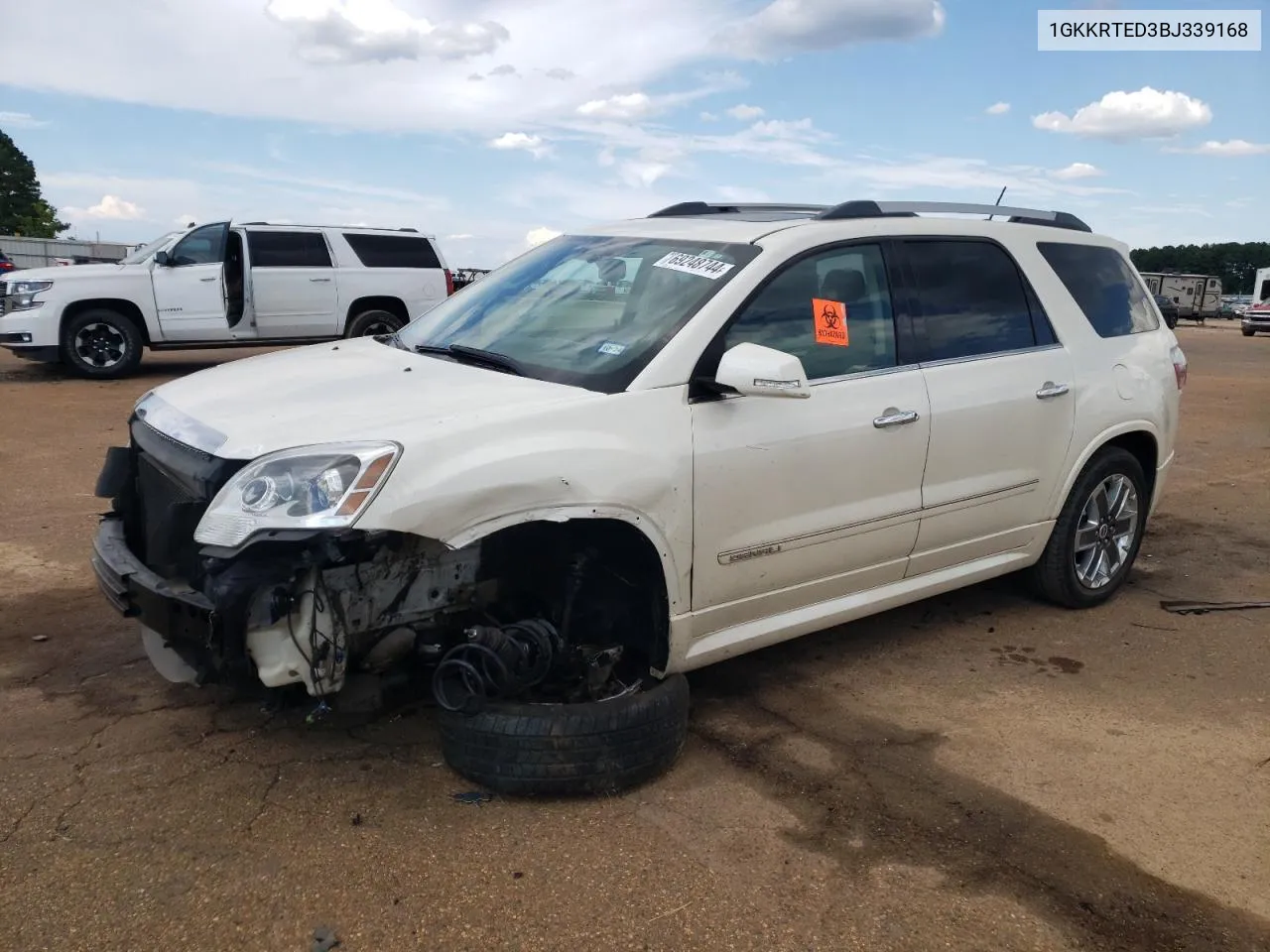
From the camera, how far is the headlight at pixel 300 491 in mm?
2754

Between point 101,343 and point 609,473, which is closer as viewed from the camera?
point 609,473

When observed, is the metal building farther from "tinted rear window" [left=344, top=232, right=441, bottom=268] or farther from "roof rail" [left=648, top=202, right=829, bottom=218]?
"roof rail" [left=648, top=202, right=829, bottom=218]

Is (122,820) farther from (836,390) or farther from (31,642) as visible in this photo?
(836,390)

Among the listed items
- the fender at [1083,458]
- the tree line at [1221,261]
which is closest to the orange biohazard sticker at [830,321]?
the fender at [1083,458]

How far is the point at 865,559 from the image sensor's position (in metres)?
3.87

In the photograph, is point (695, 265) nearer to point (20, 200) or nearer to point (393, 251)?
point (393, 251)

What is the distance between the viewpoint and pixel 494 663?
304cm

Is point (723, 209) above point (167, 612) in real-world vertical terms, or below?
above

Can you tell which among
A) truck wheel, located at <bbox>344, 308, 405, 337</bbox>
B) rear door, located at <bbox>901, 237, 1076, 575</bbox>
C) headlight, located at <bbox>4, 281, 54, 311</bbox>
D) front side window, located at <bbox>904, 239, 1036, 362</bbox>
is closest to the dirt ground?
rear door, located at <bbox>901, 237, 1076, 575</bbox>

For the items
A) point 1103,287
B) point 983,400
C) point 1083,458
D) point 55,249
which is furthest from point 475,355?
point 55,249

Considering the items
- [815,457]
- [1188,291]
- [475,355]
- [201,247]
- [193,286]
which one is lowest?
[815,457]

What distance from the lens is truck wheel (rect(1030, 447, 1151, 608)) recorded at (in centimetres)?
475

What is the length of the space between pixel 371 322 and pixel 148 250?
288 centimetres

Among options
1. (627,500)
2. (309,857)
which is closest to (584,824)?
(309,857)
